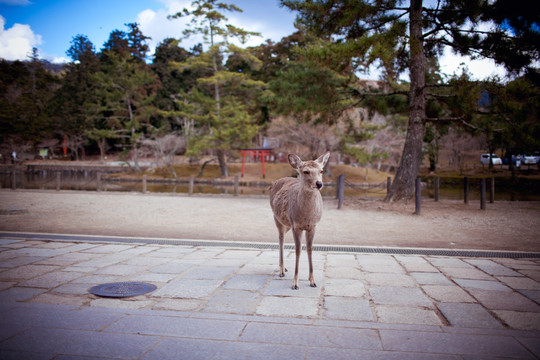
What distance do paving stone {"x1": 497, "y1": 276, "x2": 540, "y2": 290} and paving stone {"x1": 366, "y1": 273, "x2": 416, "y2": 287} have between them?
42.8 inches

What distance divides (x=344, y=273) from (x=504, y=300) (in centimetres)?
170

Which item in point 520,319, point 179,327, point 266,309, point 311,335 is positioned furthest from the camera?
point 266,309

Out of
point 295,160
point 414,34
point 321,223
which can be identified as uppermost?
point 414,34

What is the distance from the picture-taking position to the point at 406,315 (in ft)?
10.3

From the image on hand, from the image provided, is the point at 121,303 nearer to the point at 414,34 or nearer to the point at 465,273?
the point at 465,273

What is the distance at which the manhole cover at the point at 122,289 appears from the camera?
354 cm

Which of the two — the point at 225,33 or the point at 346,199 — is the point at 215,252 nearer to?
the point at 346,199

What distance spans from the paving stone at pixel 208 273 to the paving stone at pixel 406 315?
6.22ft

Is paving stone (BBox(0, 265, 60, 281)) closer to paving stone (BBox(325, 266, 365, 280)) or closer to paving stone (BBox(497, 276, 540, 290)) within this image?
paving stone (BBox(325, 266, 365, 280))

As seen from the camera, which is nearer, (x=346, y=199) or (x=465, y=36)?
(x=465, y=36)

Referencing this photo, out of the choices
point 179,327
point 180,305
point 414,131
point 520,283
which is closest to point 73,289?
point 180,305

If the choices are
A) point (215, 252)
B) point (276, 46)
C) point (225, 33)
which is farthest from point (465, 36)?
point (276, 46)

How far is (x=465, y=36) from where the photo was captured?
1055cm

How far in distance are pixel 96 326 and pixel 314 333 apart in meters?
1.80
